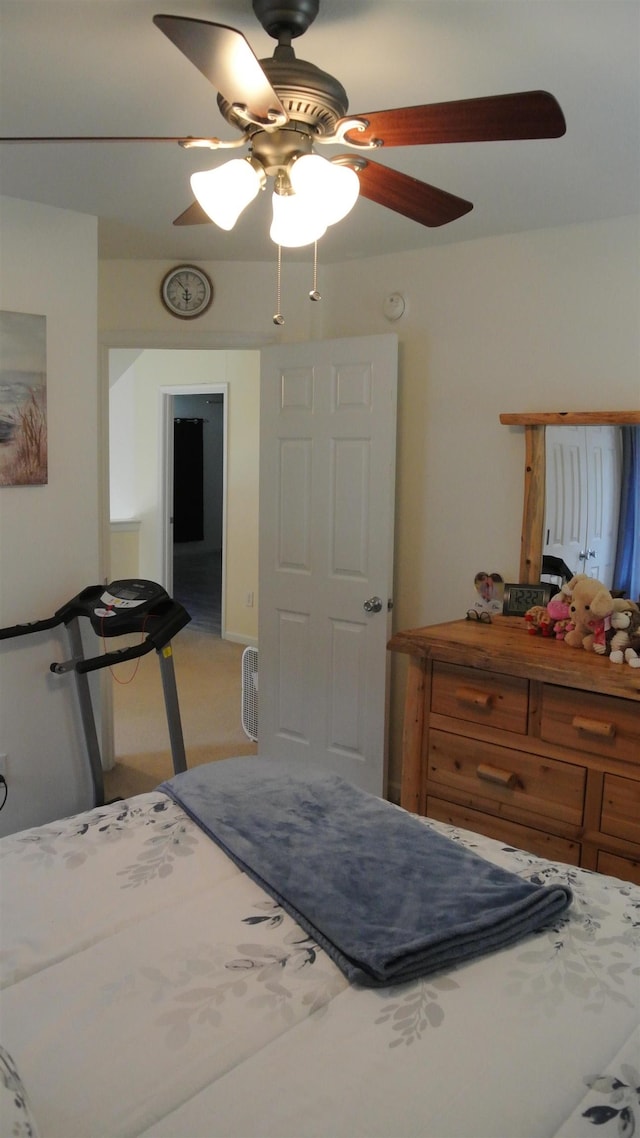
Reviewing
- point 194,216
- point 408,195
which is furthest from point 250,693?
point 408,195

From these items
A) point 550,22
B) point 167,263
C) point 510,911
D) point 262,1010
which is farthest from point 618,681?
point 167,263

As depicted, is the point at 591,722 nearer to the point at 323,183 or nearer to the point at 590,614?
the point at 590,614

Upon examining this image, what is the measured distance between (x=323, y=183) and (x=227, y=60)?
306 mm

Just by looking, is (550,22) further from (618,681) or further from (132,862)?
(132,862)

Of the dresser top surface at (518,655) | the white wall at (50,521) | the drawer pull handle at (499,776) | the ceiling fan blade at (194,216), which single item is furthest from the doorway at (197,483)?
the ceiling fan blade at (194,216)

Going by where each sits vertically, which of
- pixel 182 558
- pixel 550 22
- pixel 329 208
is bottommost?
pixel 182 558

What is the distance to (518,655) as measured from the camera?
246 cm

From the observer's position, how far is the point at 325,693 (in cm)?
359

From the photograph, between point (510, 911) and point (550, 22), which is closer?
point (510, 911)

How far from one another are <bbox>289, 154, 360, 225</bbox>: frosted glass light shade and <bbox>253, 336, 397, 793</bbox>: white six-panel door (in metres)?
1.82

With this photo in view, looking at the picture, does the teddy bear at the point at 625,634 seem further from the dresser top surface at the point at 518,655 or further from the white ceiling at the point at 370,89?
the white ceiling at the point at 370,89

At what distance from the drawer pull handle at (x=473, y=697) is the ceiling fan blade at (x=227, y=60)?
5.72 feet

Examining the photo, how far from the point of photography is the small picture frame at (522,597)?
2.96 metres

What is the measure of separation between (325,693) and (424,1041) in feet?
8.14
